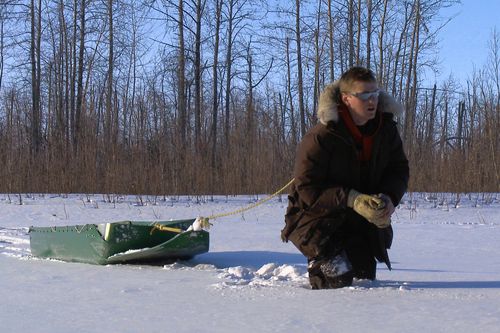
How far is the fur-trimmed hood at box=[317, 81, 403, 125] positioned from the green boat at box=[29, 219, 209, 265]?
1.47m

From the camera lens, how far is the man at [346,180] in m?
3.35

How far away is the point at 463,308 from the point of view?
2.88 meters

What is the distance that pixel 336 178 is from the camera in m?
3.41

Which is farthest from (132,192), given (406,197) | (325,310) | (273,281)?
(325,310)

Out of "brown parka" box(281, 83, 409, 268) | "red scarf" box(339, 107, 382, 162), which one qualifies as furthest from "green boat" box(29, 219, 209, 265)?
"red scarf" box(339, 107, 382, 162)

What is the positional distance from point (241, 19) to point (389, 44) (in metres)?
5.20

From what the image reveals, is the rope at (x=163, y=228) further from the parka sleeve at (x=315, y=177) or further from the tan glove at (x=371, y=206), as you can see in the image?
the tan glove at (x=371, y=206)

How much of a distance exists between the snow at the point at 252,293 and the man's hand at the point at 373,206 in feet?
1.20

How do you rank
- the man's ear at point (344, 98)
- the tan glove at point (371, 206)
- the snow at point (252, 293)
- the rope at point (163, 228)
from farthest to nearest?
the rope at point (163, 228) < the man's ear at point (344, 98) < the tan glove at point (371, 206) < the snow at point (252, 293)

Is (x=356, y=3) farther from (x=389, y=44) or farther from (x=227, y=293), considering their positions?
(x=227, y=293)

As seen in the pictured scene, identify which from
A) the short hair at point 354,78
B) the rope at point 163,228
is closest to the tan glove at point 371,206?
the short hair at point 354,78

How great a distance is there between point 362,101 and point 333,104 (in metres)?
0.15

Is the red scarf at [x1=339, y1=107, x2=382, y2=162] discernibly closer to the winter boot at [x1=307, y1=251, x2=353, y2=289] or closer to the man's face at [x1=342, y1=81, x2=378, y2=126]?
the man's face at [x1=342, y1=81, x2=378, y2=126]

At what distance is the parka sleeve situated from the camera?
333 centimetres
